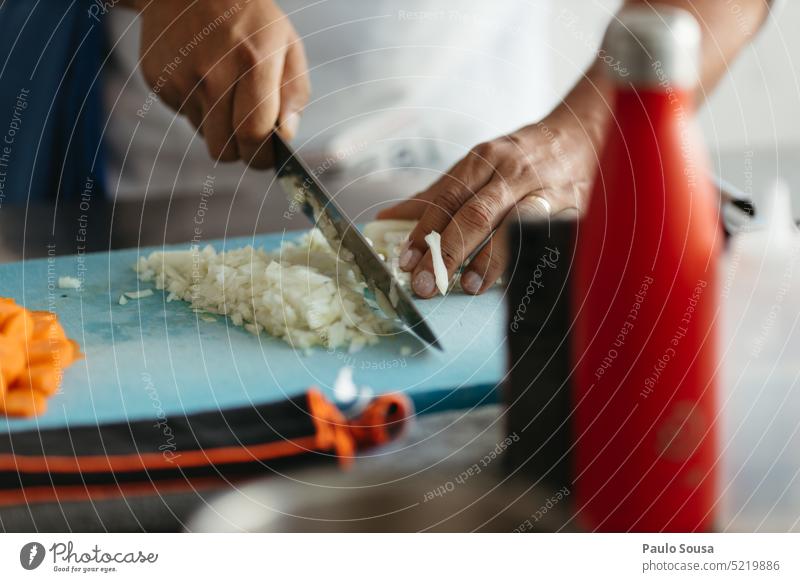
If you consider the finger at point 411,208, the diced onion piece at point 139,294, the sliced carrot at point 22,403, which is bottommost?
the sliced carrot at point 22,403

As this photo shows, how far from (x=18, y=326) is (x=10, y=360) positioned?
2cm

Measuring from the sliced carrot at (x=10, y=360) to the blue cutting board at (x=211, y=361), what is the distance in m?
0.02

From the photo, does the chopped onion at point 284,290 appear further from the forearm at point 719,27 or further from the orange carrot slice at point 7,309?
the forearm at point 719,27

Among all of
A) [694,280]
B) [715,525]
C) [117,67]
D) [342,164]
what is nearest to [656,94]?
[694,280]

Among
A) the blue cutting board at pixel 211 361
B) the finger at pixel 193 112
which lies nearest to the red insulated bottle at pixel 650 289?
the blue cutting board at pixel 211 361

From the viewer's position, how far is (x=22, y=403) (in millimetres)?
381

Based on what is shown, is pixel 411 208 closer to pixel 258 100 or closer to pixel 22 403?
pixel 258 100

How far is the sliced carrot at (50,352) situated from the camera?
0.40m

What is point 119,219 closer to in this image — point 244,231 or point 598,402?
point 244,231

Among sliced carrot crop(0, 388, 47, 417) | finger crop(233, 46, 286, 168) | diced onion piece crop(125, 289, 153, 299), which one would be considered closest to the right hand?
finger crop(233, 46, 286, 168)

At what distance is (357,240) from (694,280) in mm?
215

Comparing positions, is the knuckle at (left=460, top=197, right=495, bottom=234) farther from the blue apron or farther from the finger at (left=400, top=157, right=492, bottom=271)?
the blue apron
